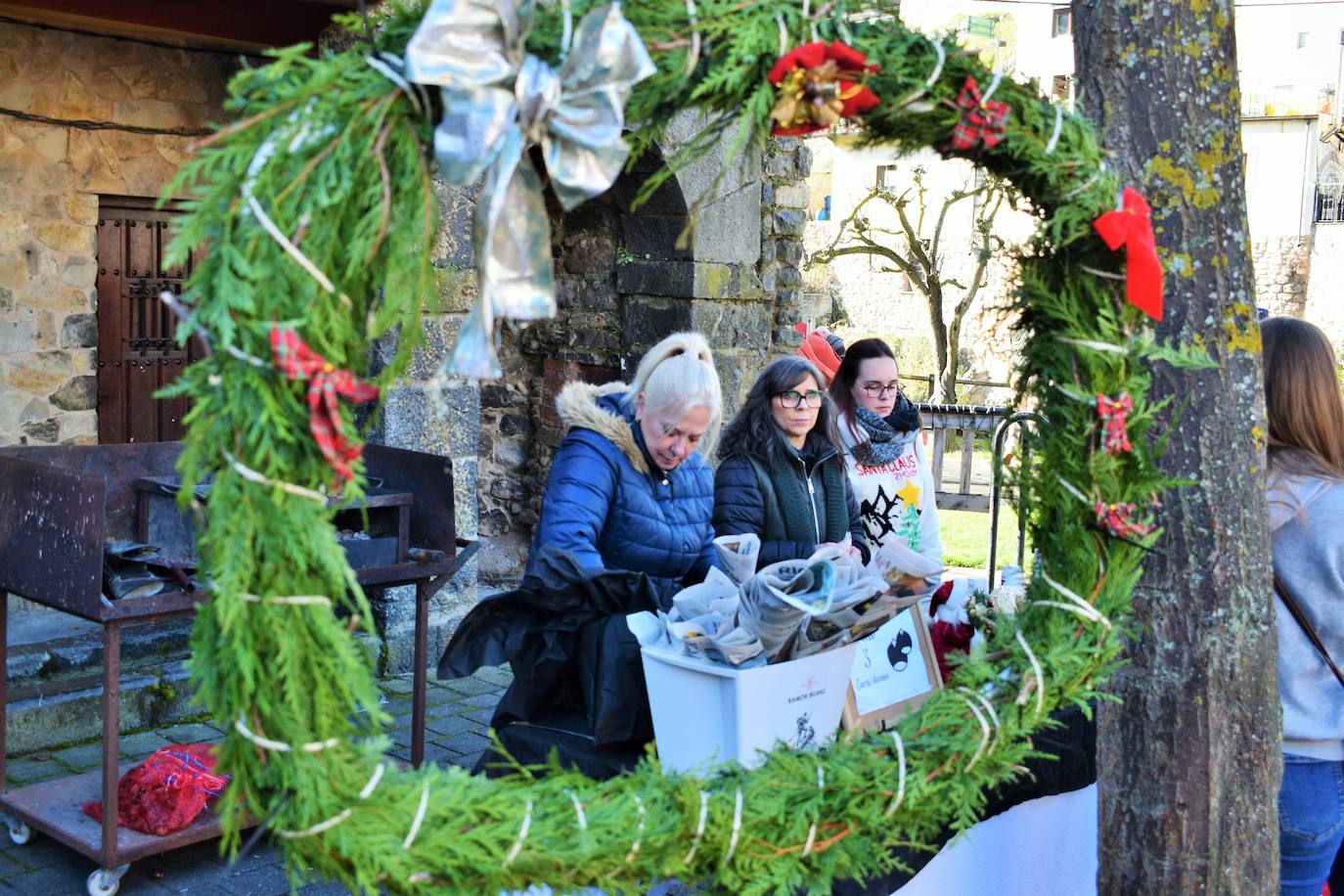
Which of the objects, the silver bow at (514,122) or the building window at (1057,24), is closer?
the silver bow at (514,122)

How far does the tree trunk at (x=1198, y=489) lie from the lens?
2.62m

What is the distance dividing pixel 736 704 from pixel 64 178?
4.97 m

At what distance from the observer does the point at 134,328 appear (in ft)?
20.7

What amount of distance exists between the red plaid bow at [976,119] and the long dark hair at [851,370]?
257cm

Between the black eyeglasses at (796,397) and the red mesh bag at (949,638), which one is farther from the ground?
the black eyeglasses at (796,397)

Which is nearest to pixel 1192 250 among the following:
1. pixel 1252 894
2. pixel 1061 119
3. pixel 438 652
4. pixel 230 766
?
pixel 1061 119

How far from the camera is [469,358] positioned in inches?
68.9

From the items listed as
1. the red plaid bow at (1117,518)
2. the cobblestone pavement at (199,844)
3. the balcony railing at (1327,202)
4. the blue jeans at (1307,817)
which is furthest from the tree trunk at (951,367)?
the balcony railing at (1327,202)

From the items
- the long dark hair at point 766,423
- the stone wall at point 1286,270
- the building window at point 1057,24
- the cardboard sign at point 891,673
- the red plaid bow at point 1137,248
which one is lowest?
the cardboard sign at point 891,673

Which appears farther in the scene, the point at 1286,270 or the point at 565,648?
the point at 1286,270

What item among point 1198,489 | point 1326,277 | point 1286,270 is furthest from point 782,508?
point 1286,270

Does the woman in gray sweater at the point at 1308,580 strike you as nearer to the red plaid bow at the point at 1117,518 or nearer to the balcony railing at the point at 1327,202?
the red plaid bow at the point at 1117,518

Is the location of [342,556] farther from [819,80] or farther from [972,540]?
[972,540]

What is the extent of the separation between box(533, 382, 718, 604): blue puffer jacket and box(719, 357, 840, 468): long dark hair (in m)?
0.59
